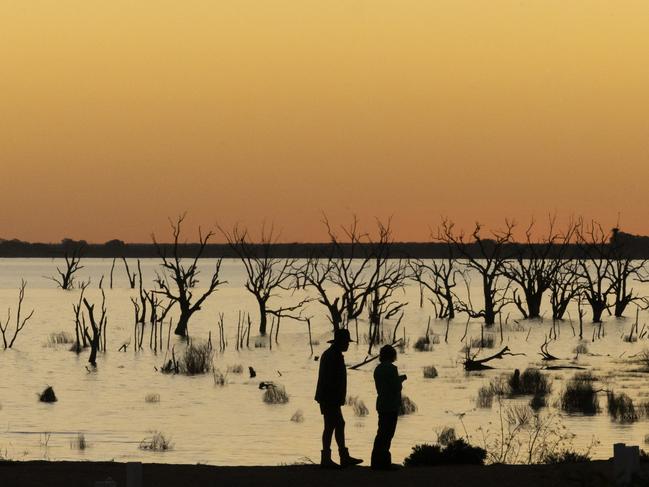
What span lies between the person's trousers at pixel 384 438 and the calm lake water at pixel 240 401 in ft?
17.8

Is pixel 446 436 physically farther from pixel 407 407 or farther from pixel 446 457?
pixel 446 457

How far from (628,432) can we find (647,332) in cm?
2835

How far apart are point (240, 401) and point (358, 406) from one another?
352cm

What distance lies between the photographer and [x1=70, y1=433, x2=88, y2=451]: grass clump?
862 inches

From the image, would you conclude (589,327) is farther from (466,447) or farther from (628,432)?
(466,447)

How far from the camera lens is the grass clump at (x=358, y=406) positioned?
26872 mm

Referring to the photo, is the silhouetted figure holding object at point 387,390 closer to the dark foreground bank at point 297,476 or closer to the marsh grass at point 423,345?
the dark foreground bank at point 297,476

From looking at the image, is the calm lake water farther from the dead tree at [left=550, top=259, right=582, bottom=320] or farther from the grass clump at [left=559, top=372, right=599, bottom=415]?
the dead tree at [left=550, top=259, right=582, bottom=320]

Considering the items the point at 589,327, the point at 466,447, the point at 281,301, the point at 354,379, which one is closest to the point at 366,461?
the point at 466,447

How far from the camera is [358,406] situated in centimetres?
2738

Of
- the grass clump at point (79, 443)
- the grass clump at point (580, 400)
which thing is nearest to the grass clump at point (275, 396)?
the grass clump at point (580, 400)

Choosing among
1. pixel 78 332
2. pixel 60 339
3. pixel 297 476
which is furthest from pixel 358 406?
pixel 60 339

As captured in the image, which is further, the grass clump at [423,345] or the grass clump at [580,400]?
the grass clump at [423,345]

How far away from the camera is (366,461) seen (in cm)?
1962
